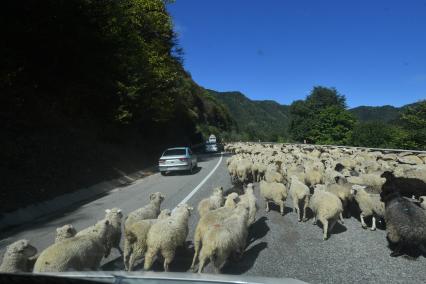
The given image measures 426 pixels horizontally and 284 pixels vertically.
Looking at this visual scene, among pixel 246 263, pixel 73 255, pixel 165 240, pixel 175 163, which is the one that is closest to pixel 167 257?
pixel 165 240

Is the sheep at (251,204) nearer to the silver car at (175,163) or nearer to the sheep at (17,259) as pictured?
the sheep at (17,259)

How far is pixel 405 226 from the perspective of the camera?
20.3 feet

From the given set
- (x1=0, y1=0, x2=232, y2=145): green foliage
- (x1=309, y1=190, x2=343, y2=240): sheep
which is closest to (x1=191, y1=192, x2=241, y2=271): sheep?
(x1=309, y1=190, x2=343, y2=240): sheep

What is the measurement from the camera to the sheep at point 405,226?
6062 mm

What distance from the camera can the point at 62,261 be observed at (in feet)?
16.2

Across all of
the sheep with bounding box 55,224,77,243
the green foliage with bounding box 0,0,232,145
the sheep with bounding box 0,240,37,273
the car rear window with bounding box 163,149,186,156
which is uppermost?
the green foliage with bounding box 0,0,232,145

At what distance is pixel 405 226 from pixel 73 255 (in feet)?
15.8

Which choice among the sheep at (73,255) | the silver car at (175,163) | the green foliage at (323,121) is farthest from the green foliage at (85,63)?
the green foliage at (323,121)

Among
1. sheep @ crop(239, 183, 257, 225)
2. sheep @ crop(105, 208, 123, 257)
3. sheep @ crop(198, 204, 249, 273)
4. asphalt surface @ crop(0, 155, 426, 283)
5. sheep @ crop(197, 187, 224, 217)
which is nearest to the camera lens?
asphalt surface @ crop(0, 155, 426, 283)

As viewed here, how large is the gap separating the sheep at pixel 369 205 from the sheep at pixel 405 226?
1030 mm

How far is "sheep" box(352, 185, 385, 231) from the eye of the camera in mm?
7973

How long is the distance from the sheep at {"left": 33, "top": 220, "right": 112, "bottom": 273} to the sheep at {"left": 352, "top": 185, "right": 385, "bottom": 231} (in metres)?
5.21

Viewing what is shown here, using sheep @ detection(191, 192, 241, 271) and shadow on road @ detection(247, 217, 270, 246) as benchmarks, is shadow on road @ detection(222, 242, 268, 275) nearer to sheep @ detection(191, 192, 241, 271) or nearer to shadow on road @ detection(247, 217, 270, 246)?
shadow on road @ detection(247, 217, 270, 246)

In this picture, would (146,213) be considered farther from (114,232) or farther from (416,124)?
(416,124)
